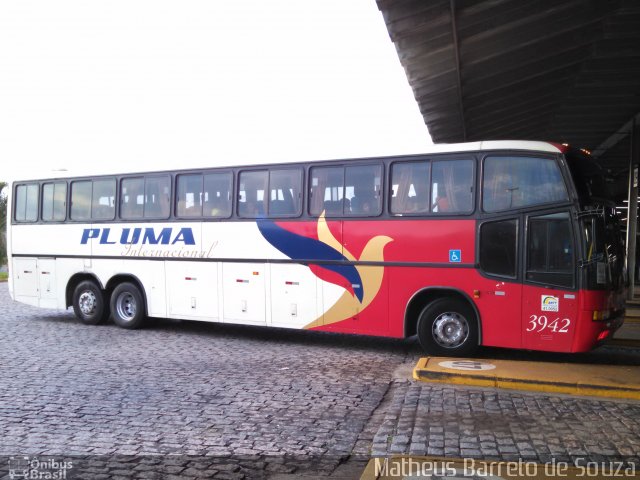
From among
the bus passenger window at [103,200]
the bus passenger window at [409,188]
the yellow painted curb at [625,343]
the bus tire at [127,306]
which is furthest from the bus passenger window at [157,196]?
the yellow painted curb at [625,343]

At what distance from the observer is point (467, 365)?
25.6 ft

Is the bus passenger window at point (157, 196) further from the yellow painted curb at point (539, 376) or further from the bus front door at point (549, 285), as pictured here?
the bus front door at point (549, 285)

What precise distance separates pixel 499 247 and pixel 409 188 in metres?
1.66

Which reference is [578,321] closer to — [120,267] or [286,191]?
[286,191]

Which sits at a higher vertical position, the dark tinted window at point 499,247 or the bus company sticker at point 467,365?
the dark tinted window at point 499,247

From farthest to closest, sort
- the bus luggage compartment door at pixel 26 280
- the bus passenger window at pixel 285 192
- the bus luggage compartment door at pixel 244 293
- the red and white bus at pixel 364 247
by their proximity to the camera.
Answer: the bus luggage compartment door at pixel 26 280 < the bus luggage compartment door at pixel 244 293 < the bus passenger window at pixel 285 192 < the red and white bus at pixel 364 247

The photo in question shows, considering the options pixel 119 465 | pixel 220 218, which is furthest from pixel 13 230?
pixel 119 465

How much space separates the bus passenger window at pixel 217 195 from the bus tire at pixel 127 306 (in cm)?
244

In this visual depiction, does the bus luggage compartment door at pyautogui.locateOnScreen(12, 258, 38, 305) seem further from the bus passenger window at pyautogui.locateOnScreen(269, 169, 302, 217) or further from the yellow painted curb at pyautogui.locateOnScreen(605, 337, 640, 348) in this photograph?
the yellow painted curb at pyautogui.locateOnScreen(605, 337, 640, 348)

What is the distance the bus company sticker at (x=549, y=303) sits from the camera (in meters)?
7.77

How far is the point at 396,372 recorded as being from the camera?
7.98m

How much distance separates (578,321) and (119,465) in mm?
5878

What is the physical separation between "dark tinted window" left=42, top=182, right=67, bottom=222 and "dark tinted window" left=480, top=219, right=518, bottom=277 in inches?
357

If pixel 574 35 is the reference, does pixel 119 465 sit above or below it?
below
